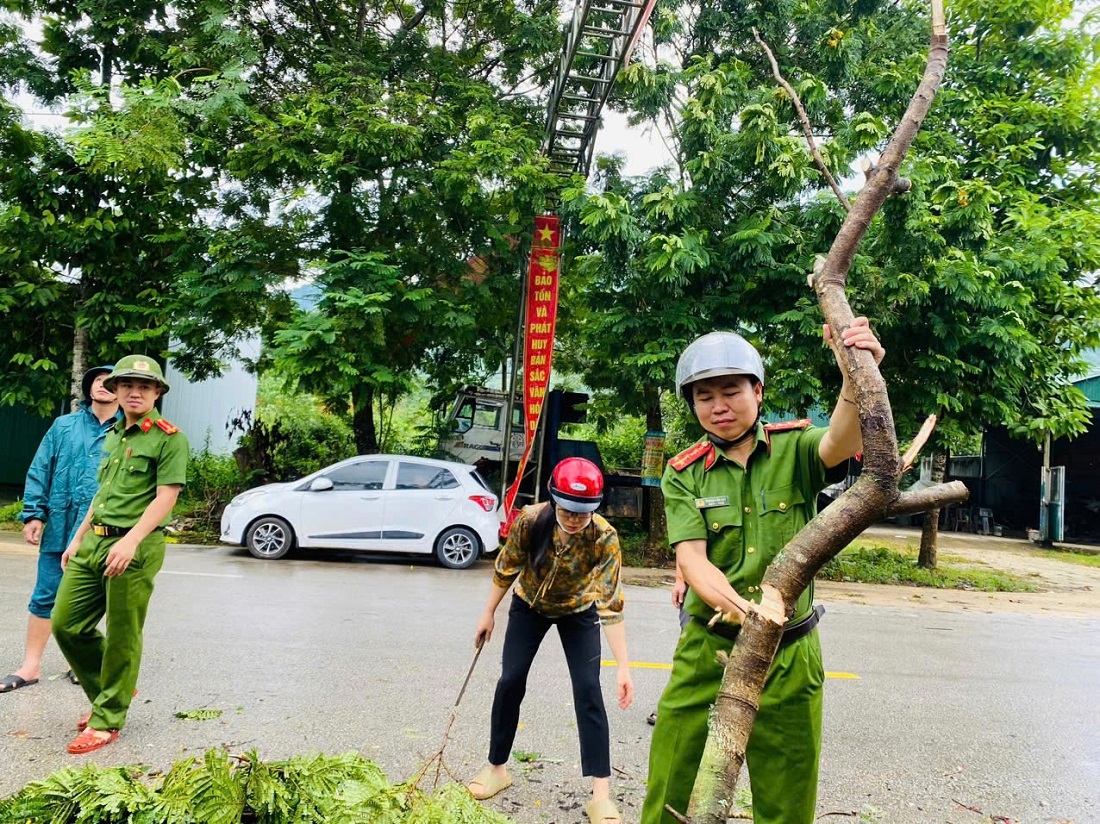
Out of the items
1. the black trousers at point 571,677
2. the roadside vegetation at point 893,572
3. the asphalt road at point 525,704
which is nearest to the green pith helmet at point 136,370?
the asphalt road at point 525,704

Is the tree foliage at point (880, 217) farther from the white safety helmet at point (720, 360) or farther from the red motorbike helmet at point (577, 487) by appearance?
the white safety helmet at point (720, 360)

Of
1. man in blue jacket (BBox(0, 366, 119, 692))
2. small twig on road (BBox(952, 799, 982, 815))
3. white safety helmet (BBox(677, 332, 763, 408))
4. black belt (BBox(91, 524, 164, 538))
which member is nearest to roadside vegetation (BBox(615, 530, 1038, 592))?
small twig on road (BBox(952, 799, 982, 815))

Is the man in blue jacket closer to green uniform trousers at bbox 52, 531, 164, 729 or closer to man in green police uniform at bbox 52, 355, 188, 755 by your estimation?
man in green police uniform at bbox 52, 355, 188, 755

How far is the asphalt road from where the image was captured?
3791 millimetres

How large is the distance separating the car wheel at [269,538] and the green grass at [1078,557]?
1643 cm

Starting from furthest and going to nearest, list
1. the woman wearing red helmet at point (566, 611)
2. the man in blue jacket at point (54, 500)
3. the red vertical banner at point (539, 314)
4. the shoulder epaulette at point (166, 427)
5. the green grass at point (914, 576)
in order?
the green grass at point (914, 576)
the red vertical banner at point (539, 314)
the man in blue jacket at point (54, 500)
the shoulder epaulette at point (166, 427)
the woman wearing red helmet at point (566, 611)

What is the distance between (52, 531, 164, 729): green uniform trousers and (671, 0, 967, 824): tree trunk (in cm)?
304

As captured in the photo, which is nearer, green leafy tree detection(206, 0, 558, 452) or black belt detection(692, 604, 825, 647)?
black belt detection(692, 604, 825, 647)

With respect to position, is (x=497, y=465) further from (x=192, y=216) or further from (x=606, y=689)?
(x=606, y=689)

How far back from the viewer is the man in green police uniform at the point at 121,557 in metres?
3.75

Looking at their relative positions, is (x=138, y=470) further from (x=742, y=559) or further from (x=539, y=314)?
(x=539, y=314)

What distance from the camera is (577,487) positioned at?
323 cm

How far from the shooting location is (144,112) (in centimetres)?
948

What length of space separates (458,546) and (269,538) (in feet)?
8.45
